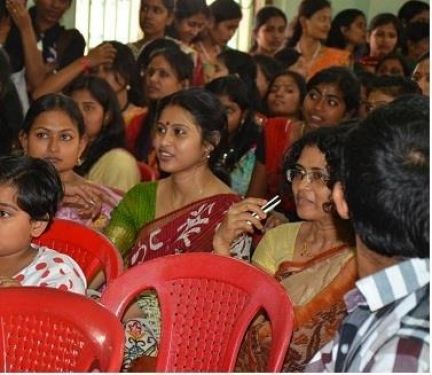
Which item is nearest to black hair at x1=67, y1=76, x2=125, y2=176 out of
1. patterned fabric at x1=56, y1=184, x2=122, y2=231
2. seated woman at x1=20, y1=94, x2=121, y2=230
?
seated woman at x1=20, y1=94, x2=121, y2=230

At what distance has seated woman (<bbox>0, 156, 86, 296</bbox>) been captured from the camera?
2.15 meters

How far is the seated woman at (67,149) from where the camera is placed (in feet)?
9.10

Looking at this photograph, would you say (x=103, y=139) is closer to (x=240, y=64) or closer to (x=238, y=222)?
(x=238, y=222)

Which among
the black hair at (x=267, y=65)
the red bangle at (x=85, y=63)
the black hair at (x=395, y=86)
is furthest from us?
the black hair at (x=267, y=65)

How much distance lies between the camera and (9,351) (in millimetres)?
1731

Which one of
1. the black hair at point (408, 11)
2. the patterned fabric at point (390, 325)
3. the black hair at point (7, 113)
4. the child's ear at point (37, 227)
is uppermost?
the black hair at point (408, 11)

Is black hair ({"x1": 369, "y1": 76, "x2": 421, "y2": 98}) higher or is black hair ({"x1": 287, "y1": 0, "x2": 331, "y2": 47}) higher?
black hair ({"x1": 287, "y1": 0, "x2": 331, "y2": 47})

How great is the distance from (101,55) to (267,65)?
962 millimetres

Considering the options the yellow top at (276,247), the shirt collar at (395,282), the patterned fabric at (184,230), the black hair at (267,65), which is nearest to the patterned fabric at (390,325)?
the shirt collar at (395,282)

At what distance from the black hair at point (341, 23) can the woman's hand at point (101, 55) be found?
59.2 inches

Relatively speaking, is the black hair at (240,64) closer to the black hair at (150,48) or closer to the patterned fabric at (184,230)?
the black hair at (150,48)

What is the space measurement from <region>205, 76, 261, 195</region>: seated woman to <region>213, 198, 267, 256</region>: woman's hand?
1231 millimetres

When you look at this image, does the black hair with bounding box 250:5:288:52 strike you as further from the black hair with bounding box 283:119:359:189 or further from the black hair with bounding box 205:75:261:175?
the black hair with bounding box 283:119:359:189

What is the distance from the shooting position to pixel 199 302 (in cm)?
200
